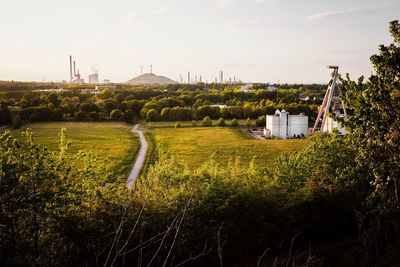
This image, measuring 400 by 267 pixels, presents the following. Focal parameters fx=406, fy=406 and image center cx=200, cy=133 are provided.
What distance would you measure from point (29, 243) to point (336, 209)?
8.28 m

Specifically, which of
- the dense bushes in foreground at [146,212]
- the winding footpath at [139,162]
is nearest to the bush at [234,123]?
the winding footpath at [139,162]

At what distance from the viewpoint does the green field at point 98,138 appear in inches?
1379

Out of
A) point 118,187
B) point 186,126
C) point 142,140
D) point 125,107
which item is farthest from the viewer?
point 125,107

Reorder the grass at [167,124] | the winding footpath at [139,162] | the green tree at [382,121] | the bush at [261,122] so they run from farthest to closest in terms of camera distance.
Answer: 1. the grass at [167,124]
2. the bush at [261,122]
3. the winding footpath at [139,162]
4. the green tree at [382,121]

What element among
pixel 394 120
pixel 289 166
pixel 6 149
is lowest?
pixel 289 166

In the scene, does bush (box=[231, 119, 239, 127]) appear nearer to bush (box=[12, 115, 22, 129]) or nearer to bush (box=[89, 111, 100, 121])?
bush (box=[89, 111, 100, 121])

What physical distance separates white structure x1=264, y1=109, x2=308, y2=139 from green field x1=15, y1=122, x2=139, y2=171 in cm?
1583

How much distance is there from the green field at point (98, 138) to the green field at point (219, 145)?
3.73m

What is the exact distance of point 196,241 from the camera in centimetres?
973

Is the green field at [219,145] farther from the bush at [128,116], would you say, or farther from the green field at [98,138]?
the bush at [128,116]

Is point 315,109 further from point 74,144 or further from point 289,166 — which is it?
point 289,166

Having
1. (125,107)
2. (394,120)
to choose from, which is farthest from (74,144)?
(394,120)

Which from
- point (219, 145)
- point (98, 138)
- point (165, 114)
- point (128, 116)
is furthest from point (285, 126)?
point (128, 116)

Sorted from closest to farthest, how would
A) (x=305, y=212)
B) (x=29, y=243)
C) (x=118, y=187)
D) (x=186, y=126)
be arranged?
(x=29, y=243) → (x=118, y=187) → (x=305, y=212) → (x=186, y=126)
